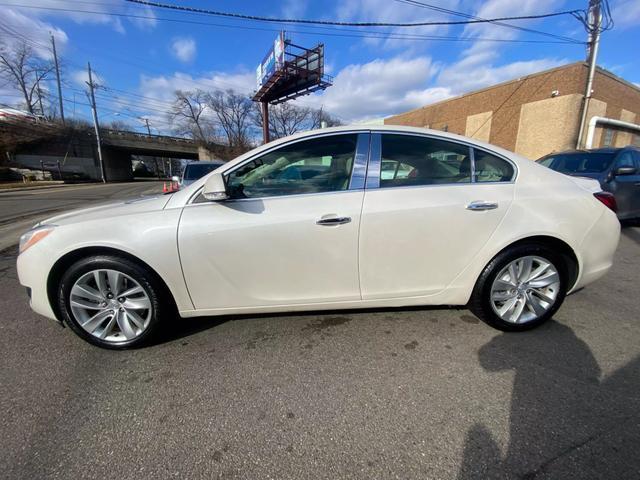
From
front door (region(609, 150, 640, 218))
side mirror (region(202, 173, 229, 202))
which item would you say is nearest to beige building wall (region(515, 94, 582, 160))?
front door (region(609, 150, 640, 218))

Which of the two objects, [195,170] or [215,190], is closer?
[215,190]

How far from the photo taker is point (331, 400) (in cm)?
192

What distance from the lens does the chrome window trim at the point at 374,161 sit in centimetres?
234

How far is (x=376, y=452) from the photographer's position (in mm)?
1568

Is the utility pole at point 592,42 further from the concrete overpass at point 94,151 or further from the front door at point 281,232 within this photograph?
the concrete overpass at point 94,151

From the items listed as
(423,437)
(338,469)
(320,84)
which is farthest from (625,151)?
(320,84)

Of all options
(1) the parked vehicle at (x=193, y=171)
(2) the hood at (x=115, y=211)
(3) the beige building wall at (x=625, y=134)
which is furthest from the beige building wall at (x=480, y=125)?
(2) the hood at (x=115, y=211)

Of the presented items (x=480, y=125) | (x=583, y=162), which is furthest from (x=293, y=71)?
(x=583, y=162)

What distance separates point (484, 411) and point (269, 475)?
123cm

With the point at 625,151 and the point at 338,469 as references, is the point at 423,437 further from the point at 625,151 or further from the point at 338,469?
the point at 625,151

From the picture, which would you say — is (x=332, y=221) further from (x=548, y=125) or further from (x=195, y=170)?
(x=548, y=125)

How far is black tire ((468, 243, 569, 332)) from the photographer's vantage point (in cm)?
247

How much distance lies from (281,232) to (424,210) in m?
1.06

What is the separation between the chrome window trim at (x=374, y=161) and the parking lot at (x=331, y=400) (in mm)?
1241
